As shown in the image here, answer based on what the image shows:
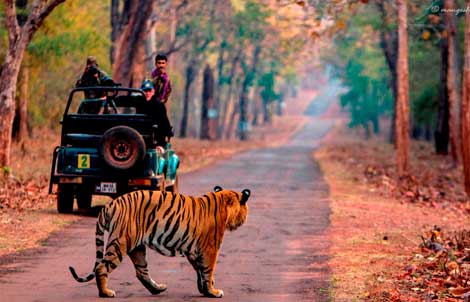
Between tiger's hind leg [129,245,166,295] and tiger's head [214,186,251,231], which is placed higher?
tiger's head [214,186,251,231]

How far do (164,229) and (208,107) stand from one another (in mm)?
54403

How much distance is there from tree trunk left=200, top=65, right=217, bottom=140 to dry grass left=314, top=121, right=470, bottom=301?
33.4 metres

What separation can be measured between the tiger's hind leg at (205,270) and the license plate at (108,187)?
6.95 metres

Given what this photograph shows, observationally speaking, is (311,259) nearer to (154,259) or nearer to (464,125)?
(154,259)

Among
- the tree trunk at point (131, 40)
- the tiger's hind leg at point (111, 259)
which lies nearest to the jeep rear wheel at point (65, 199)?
the tiger's hind leg at point (111, 259)

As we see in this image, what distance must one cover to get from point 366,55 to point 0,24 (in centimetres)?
→ 6267

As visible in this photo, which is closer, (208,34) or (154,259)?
(154,259)

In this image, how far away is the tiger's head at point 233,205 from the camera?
33.9 feet

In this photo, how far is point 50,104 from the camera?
126 ft

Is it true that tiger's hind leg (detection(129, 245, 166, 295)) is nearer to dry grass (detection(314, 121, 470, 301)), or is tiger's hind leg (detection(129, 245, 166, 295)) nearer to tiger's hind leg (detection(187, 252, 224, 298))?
tiger's hind leg (detection(187, 252, 224, 298))

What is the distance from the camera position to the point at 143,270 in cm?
1030

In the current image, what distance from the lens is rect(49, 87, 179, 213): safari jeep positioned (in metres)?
16.7

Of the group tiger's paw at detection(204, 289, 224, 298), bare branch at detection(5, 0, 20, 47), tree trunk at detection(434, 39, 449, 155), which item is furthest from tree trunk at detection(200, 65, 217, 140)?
tiger's paw at detection(204, 289, 224, 298)

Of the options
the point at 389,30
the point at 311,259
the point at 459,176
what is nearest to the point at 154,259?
the point at 311,259
